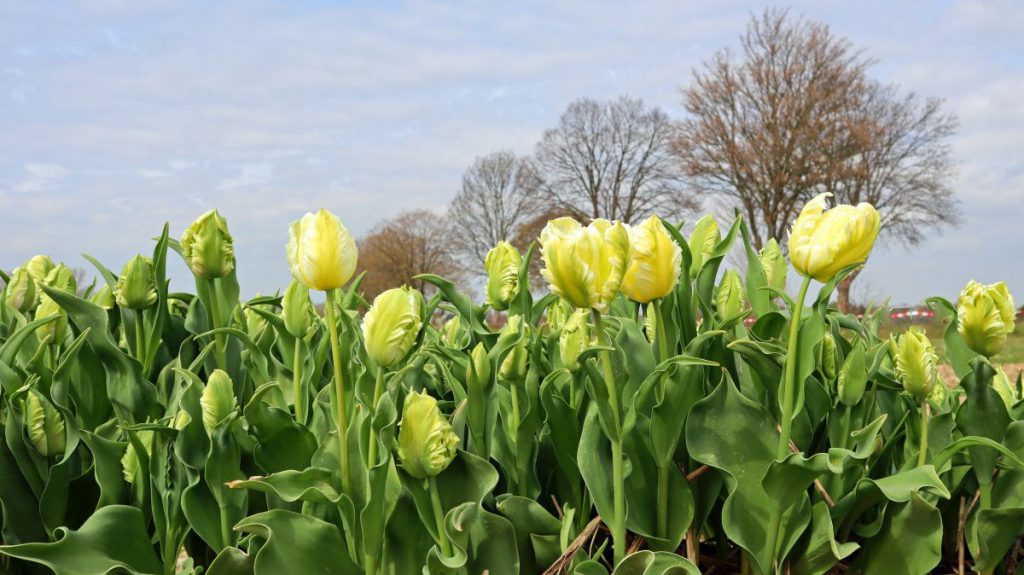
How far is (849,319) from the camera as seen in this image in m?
1.69

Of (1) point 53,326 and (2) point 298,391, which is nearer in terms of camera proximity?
(2) point 298,391

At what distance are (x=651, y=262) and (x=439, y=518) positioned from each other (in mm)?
472

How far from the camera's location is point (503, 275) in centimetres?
175

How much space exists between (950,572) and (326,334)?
122cm

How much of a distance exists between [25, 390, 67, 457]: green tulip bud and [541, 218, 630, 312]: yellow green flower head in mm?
993

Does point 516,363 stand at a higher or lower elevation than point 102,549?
higher

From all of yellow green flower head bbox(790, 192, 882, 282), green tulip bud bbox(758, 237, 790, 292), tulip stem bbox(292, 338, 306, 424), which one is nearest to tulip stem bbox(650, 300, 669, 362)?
yellow green flower head bbox(790, 192, 882, 282)

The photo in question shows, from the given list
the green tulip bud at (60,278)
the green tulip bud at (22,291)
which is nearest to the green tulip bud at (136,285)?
the green tulip bud at (60,278)

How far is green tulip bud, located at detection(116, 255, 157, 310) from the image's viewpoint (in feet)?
5.35

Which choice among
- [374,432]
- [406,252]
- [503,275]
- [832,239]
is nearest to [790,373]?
[832,239]

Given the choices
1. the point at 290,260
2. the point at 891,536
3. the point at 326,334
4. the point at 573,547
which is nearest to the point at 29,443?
the point at 326,334

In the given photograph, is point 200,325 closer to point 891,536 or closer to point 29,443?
point 29,443

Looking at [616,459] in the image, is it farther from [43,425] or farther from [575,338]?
[43,425]

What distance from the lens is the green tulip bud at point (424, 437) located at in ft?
3.79
